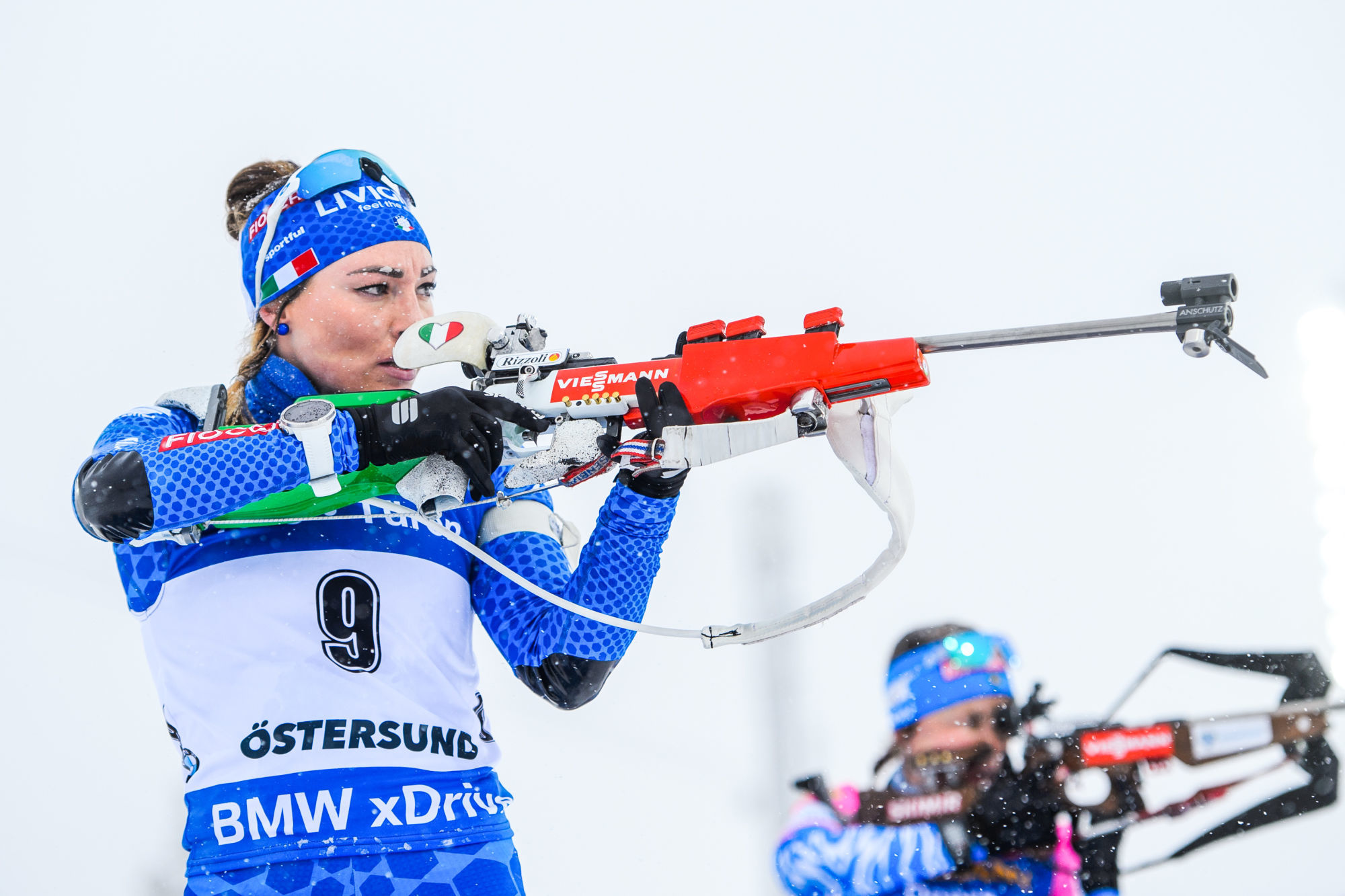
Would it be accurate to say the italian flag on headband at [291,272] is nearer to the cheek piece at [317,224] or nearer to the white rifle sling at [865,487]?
Answer: the cheek piece at [317,224]

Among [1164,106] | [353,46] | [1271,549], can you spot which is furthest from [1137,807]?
[353,46]

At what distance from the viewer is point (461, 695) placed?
179 cm

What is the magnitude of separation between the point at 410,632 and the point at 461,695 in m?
0.13

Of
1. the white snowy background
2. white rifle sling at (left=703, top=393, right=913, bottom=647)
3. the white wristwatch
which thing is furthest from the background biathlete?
the white wristwatch

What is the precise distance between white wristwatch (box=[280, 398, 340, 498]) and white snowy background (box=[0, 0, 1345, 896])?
2.38 m

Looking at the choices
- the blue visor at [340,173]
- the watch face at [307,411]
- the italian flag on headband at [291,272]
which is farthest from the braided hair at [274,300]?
the watch face at [307,411]

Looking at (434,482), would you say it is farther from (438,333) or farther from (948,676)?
(948,676)

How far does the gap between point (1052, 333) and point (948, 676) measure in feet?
6.20

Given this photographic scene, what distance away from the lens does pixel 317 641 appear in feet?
5.55

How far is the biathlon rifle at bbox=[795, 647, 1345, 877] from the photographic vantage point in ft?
9.78

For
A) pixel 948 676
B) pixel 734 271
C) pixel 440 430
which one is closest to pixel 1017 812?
pixel 948 676

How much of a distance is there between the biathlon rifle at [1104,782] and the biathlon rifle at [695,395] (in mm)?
1519

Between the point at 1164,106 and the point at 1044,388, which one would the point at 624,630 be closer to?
the point at 1044,388

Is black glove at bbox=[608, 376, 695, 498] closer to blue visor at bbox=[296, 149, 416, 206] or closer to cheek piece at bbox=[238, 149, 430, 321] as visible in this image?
cheek piece at bbox=[238, 149, 430, 321]
